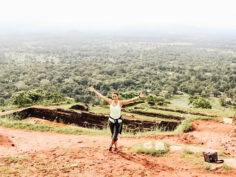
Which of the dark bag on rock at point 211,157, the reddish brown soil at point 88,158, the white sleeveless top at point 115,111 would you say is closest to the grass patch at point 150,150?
the reddish brown soil at point 88,158

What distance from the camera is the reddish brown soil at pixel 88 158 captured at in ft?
16.9

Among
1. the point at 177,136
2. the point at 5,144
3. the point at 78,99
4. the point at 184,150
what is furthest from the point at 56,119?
the point at 78,99

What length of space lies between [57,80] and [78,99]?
27.0 metres

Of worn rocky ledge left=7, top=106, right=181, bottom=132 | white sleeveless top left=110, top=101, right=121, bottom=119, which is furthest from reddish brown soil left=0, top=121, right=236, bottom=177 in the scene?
worn rocky ledge left=7, top=106, right=181, bottom=132

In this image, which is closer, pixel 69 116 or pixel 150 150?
pixel 150 150

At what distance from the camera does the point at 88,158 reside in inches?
231

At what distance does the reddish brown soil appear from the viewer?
5.16 m

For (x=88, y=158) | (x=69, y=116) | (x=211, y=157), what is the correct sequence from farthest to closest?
(x=69, y=116), (x=88, y=158), (x=211, y=157)

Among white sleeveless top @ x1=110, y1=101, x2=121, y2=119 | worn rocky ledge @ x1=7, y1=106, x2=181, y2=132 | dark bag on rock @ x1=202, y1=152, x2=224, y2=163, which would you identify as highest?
white sleeveless top @ x1=110, y1=101, x2=121, y2=119

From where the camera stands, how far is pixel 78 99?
54.3 m

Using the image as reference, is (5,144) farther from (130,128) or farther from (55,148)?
(130,128)

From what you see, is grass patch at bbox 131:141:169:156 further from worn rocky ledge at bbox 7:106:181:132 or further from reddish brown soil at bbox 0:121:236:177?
worn rocky ledge at bbox 7:106:181:132

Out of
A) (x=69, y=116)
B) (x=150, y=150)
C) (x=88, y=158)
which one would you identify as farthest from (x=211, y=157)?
(x=69, y=116)

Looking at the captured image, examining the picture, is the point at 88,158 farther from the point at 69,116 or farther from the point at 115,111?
the point at 69,116
